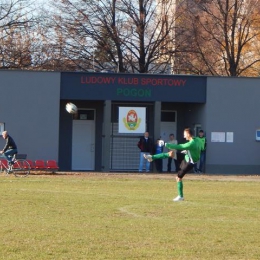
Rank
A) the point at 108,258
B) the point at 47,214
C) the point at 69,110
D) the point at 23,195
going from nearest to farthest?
the point at 108,258, the point at 47,214, the point at 23,195, the point at 69,110

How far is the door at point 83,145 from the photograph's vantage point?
122ft

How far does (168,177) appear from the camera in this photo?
104 feet

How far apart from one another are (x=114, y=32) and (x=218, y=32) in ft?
24.0

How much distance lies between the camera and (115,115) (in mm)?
37781

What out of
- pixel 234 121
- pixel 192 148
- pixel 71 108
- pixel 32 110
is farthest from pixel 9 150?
pixel 192 148

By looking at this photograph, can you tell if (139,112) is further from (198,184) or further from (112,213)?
(112,213)

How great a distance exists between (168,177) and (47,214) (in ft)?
52.3

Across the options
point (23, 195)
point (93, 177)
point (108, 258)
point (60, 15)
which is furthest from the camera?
point (60, 15)

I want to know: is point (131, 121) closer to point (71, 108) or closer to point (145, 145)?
point (145, 145)

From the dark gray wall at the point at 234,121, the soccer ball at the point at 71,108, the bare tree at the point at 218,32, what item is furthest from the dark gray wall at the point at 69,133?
the bare tree at the point at 218,32

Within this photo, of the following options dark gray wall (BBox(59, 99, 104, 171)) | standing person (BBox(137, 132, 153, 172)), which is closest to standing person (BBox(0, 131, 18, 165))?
dark gray wall (BBox(59, 99, 104, 171))

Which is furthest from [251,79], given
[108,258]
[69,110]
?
[108,258]

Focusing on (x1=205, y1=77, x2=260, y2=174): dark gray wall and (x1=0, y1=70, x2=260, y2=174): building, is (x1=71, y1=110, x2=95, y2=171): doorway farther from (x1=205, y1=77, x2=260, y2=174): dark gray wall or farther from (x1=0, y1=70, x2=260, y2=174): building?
(x1=205, y1=77, x2=260, y2=174): dark gray wall

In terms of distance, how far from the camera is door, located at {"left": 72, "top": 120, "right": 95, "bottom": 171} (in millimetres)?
37156
